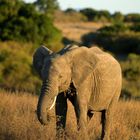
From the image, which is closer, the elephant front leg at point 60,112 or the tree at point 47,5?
the elephant front leg at point 60,112

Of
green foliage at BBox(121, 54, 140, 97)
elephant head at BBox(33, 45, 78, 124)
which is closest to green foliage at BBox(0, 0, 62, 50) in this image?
green foliage at BBox(121, 54, 140, 97)

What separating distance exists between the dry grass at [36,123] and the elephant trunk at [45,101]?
0.38m

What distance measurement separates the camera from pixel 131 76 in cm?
3272

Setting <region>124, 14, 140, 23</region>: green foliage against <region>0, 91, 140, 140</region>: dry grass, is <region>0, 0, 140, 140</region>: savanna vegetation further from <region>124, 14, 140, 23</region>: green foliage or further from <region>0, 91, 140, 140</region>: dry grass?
<region>124, 14, 140, 23</region>: green foliage

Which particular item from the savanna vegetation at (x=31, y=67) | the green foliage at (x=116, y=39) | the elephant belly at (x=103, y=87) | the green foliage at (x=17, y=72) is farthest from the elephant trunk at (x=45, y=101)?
the green foliage at (x=116, y=39)

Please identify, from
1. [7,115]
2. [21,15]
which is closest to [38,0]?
[21,15]

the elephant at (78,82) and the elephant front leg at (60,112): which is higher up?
the elephant at (78,82)

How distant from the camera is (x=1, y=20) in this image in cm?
3938

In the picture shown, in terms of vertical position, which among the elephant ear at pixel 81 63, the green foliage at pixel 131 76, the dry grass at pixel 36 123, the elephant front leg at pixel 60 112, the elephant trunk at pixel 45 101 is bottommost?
the green foliage at pixel 131 76

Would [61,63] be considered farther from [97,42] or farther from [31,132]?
[97,42]

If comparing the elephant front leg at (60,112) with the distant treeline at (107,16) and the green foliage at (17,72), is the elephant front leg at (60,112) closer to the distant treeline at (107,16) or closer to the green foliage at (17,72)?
the green foliage at (17,72)

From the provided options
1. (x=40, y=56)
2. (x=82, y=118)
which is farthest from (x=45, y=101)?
(x=40, y=56)

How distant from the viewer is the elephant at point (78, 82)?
29.7ft

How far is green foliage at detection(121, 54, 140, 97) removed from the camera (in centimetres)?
2818
